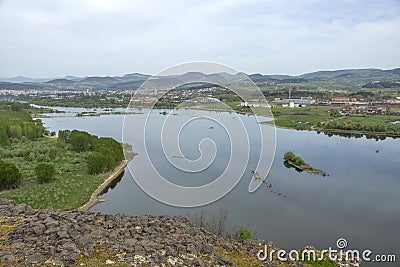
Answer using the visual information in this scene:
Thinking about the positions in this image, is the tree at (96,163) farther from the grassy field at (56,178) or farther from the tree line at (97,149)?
the grassy field at (56,178)

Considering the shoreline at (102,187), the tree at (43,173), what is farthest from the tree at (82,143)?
the tree at (43,173)

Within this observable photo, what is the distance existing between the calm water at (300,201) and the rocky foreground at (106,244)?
1.05 m

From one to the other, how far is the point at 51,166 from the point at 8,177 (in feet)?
4.89

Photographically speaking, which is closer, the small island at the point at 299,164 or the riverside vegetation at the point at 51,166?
the riverside vegetation at the point at 51,166

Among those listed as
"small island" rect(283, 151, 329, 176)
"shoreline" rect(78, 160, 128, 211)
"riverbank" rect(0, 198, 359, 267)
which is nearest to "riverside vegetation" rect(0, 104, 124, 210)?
"shoreline" rect(78, 160, 128, 211)

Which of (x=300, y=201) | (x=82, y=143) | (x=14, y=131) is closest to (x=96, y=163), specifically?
(x=82, y=143)

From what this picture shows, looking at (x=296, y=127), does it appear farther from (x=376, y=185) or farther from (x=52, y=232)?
(x=52, y=232)

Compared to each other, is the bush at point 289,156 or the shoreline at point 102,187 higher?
the bush at point 289,156

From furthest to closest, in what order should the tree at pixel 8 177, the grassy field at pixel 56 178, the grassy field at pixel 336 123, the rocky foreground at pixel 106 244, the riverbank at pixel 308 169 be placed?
the grassy field at pixel 336 123 < the riverbank at pixel 308 169 < the tree at pixel 8 177 < the grassy field at pixel 56 178 < the rocky foreground at pixel 106 244

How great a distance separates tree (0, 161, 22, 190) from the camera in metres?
10.2

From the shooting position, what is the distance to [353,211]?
9.94 meters

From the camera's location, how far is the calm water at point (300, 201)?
7922 millimetres

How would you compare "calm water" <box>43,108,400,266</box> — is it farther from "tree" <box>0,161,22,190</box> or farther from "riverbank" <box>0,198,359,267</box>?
"tree" <box>0,161,22,190</box>

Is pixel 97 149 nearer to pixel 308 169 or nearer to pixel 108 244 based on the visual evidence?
pixel 308 169
